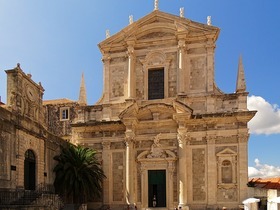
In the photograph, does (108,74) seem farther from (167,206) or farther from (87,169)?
(167,206)

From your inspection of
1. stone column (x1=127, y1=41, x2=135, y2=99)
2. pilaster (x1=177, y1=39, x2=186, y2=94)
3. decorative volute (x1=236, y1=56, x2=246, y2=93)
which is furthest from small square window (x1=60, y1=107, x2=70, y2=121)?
decorative volute (x1=236, y1=56, x2=246, y2=93)

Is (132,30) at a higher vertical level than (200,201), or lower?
higher

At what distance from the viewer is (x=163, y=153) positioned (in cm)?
2517

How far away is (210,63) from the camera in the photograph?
25719mm

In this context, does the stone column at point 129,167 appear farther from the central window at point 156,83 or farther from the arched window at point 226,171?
the arched window at point 226,171

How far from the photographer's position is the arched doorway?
19375 millimetres

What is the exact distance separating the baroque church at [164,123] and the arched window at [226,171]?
0.06m

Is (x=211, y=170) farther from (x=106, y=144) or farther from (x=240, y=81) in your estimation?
(x=106, y=144)

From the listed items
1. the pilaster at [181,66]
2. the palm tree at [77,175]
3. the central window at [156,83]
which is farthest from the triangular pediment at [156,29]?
the palm tree at [77,175]

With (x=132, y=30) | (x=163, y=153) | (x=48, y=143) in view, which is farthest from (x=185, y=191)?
(x=132, y=30)

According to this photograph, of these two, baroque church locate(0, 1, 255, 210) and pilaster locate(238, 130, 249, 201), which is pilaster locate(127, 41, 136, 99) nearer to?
baroque church locate(0, 1, 255, 210)

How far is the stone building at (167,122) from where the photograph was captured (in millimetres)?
24141

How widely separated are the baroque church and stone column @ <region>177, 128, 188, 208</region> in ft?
0.21

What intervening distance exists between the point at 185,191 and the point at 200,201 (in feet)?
4.12
